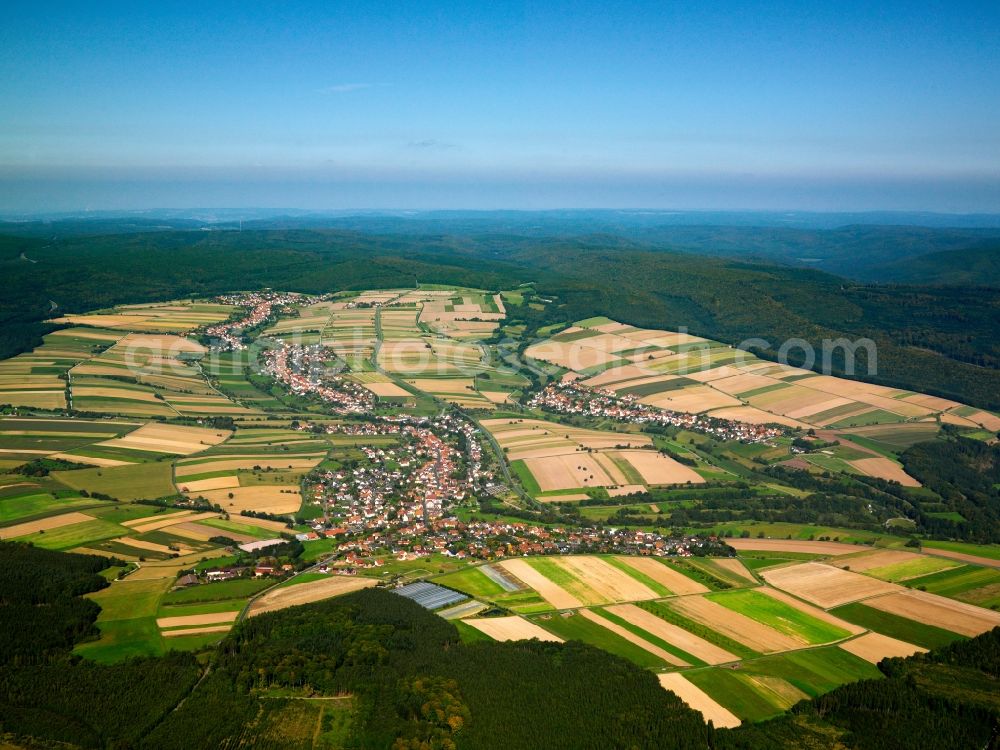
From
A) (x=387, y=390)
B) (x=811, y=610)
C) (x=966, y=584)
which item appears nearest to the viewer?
(x=811, y=610)

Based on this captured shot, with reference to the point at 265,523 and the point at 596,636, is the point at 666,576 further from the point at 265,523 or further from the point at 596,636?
the point at 265,523

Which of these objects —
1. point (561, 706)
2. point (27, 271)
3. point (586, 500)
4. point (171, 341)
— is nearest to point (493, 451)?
point (586, 500)

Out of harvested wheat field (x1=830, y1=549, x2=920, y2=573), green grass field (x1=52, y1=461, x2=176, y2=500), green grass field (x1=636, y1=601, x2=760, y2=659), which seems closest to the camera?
green grass field (x1=636, y1=601, x2=760, y2=659)

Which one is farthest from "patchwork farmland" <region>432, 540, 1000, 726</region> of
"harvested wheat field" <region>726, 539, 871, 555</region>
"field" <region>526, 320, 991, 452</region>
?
"field" <region>526, 320, 991, 452</region>

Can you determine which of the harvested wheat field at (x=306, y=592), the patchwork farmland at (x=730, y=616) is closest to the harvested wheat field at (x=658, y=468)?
the patchwork farmland at (x=730, y=616)

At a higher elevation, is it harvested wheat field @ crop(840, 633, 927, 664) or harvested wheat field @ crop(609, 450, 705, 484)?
harvested wheat field @ crop(609, 450, 705, 484)

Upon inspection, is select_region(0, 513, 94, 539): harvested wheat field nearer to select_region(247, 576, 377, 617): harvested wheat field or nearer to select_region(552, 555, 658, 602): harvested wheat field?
select_region(247, 576, 377, 617): harvested wheat field

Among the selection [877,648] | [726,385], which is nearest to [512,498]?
[877,648]

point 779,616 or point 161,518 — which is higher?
point 161,518

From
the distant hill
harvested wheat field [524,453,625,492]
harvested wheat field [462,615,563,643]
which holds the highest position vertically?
the distant hill
